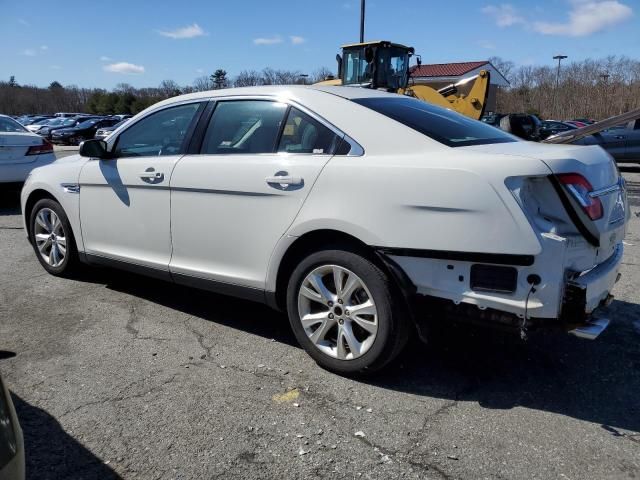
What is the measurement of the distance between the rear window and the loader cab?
1108 centimetres

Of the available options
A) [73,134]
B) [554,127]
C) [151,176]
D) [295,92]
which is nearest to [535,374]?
[295,92]

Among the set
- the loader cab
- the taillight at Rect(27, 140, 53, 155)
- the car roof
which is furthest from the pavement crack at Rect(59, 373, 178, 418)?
the loader cab

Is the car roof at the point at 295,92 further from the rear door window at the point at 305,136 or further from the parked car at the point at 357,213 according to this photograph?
the rear door window at the point at 305,136

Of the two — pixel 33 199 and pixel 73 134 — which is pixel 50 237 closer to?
pixel 33 199

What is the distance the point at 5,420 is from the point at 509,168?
2.33 metres

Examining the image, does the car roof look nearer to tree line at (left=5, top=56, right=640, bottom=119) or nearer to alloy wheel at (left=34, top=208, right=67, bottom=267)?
alloy wheel at (left=34, top=208, right=67, bottom=267)

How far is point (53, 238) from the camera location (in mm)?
5098

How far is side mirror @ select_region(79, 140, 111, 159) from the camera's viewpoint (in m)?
4.40

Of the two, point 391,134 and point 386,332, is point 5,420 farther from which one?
point 391,134

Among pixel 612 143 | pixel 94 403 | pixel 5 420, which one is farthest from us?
pixel 612 143

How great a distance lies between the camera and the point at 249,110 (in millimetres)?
3766

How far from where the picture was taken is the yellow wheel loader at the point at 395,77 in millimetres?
14359

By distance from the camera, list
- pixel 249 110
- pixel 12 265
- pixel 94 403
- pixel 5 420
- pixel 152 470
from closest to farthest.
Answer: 1. pixel 5 420
2. pixel 152 470
3. pixel 94 403
4. pixel 249 110
5. pixel 12 265

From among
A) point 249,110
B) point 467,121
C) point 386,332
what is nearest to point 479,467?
point 386,332
